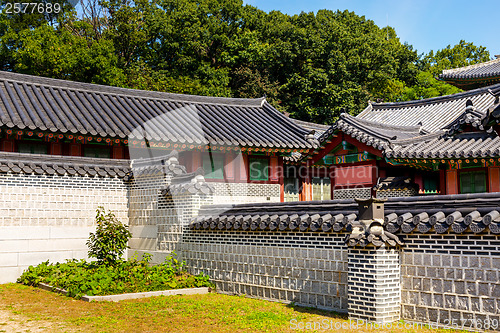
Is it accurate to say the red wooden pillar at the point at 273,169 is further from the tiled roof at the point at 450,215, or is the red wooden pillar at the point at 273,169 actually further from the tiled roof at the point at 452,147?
the tiled roof at the point at 450,215

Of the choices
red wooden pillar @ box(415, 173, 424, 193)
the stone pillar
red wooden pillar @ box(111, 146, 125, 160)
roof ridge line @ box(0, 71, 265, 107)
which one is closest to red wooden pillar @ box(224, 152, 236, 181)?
roof ridge line @ box(0, 71, 265, 107)

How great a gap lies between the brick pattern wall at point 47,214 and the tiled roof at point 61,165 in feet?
0.58

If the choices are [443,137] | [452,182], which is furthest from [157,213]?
[443,137]

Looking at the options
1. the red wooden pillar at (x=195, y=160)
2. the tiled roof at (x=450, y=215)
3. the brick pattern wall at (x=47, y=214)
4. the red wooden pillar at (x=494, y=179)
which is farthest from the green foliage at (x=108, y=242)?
the red wooden pillar at (x=494, y=179)

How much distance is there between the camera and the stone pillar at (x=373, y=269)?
848 centimetres

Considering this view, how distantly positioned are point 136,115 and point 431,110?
14.9 metres

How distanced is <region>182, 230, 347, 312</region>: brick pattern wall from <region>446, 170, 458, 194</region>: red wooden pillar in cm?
698


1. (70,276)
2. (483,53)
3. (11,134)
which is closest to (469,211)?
(70,276)

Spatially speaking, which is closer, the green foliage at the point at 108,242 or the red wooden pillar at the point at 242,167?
the green foliage at the point at 108,242

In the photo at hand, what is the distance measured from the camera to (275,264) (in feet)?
36.5

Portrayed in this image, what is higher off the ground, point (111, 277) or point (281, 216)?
point (281, 216)

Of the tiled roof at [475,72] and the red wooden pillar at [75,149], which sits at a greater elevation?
the tiled roof at [475,72]

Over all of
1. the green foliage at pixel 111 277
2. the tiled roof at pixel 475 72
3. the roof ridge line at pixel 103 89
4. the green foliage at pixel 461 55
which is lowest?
the green foliage at pixel 111 277

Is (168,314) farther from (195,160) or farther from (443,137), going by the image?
(443,137)
